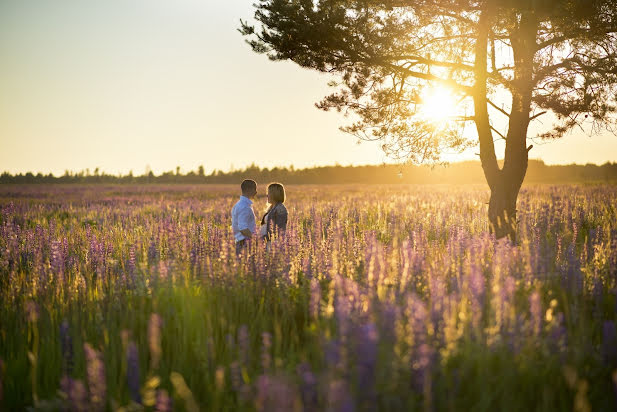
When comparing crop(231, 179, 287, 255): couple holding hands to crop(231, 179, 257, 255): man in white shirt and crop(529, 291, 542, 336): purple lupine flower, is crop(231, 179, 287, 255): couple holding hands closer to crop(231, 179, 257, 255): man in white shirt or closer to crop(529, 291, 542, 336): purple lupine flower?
crop(231, 179, 257, 255): man in white shirt

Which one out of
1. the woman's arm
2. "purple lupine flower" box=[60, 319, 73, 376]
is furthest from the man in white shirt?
"purple lupine flower" box=[60, 319, 73, 376]

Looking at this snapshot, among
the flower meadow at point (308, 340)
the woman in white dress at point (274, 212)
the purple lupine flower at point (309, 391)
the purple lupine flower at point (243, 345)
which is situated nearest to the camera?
the purple lupine flower at point (309, 391)

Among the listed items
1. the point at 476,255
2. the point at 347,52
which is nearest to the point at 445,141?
the point at 347,52

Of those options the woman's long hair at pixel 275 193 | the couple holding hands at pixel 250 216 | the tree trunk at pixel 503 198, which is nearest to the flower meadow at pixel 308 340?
the couple holding hands at pixel 250 216

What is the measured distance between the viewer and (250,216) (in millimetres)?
6359

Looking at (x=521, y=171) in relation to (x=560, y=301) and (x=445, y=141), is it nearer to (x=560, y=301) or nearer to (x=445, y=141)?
(x=445, y=141)

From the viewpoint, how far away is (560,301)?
148 inches

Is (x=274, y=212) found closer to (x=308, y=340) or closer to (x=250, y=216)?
(x=250, y=216)

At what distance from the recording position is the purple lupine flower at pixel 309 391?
1768 mm

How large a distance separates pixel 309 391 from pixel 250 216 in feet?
15.2

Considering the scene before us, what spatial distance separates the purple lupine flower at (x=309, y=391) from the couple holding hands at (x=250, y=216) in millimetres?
4147

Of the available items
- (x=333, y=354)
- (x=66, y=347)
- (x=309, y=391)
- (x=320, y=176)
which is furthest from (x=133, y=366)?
(x=320, y=176)

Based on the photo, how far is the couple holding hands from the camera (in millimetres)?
6332

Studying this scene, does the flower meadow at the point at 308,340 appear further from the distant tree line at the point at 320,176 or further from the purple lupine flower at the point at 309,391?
the distant tree line at the point at 320,176
